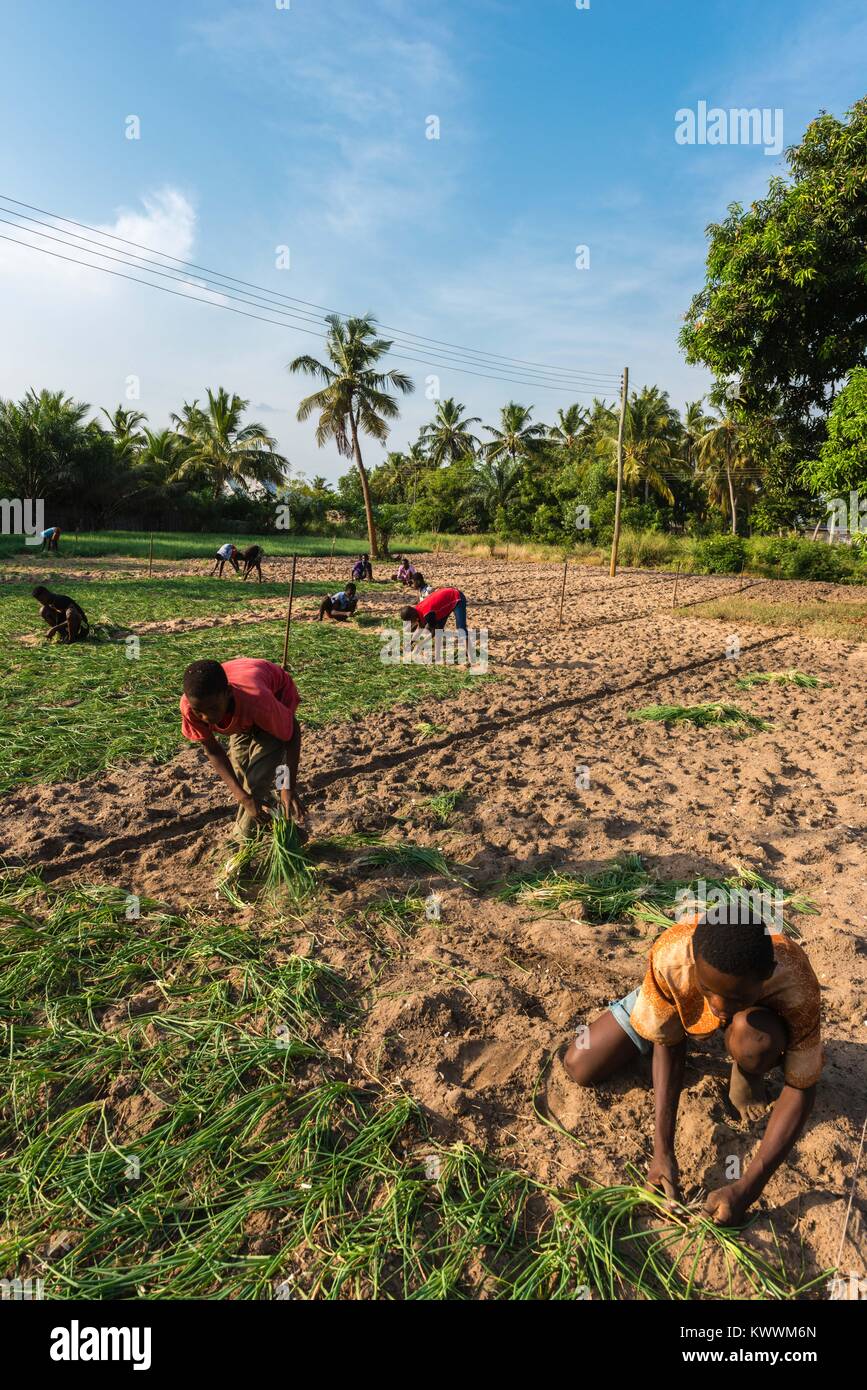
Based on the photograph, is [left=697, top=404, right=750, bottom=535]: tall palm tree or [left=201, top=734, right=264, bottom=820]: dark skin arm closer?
[left=201, top=734, right=264, bottom=820]: dark skin arm

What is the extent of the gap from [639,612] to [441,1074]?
13.3m

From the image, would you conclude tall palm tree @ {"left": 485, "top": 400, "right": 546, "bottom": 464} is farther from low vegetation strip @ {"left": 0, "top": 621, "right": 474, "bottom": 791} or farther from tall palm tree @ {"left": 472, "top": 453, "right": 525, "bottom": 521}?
low vegetation strip @ {"left": 0, "top": 621, "right": 474, "bottom": 791}

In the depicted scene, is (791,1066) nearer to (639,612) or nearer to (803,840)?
(803,840)

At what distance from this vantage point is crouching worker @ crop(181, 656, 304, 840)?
3107mm

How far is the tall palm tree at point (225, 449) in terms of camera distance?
36344mm

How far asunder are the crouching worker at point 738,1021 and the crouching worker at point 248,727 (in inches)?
79.5

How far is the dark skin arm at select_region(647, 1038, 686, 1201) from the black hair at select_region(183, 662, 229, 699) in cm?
214

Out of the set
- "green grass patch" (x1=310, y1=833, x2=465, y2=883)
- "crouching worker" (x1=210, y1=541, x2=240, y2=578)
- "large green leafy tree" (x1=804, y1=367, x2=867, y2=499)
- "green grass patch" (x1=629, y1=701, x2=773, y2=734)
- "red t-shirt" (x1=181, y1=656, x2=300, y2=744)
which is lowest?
"green grass patch" (x1=310, y1=833, x2=465, y2=883)

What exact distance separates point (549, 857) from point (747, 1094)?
1.92 metres

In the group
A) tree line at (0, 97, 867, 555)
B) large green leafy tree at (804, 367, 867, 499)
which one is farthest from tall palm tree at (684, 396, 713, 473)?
large green leafy tree at (804, 367, 867, 499)

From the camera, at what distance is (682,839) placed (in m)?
4.32

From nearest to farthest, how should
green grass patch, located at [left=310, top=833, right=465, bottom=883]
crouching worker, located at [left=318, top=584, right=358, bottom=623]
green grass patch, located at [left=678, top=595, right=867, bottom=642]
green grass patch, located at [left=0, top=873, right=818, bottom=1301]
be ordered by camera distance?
green grass patch, located at [left=0, top=873, right=818, bottom=1301], green grass patch, located at [left=310, top=833, right=465, bottom=883], crouching worker, located at [left=318, top=584, right=358, bottom=623], green grass patch, located at [left=678, top=595, right=867, bottom=642]

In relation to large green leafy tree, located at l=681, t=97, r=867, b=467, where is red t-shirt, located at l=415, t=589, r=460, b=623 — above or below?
below

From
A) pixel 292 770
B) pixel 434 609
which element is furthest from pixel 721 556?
pixel 292 770
